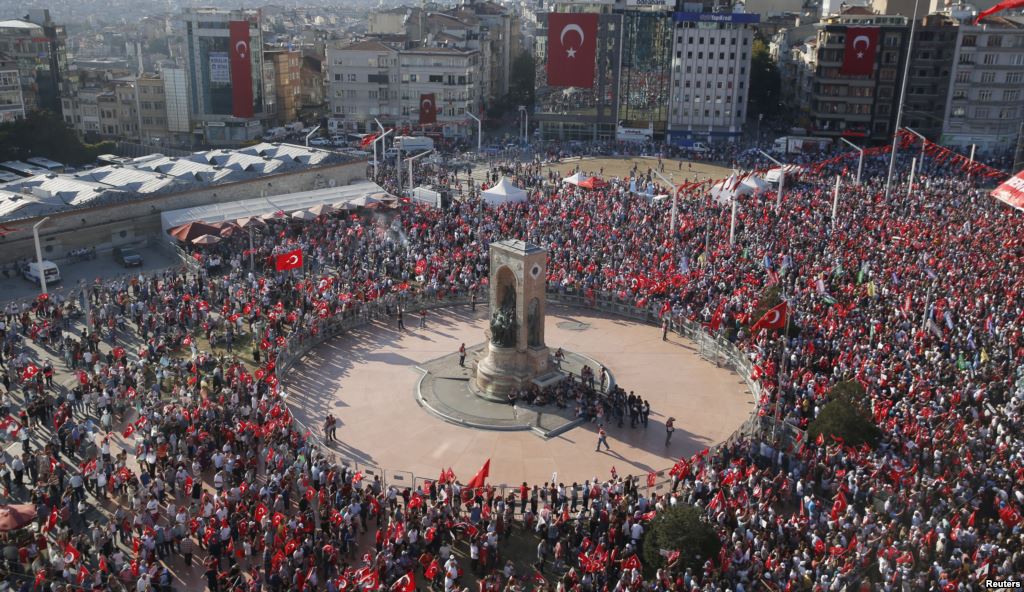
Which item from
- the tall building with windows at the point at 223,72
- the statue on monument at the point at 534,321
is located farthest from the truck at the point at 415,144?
the statue on monument at the point at 534,321

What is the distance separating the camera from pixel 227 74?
92000 millimetres

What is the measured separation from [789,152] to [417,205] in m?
43.7

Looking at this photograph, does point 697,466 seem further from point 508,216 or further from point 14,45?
point 14,45

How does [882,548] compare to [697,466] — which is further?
[697,466]

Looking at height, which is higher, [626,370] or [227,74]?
[227,74]

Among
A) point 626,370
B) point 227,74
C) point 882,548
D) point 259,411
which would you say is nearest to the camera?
point 882,548

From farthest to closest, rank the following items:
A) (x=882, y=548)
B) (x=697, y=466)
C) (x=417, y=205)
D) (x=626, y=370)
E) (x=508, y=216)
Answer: (x=417, y=205), (x=508, y=216), (x=626, y=370), (x=697, y=466), (x=882, y=548)

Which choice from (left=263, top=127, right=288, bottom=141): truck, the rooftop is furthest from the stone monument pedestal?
(left=263, top=127, right=288, bottom=141): truck

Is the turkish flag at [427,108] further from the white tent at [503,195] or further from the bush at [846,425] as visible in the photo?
the bush at [846,425]

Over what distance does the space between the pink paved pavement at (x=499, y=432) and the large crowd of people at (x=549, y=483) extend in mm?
1285

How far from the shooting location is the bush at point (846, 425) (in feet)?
83.0

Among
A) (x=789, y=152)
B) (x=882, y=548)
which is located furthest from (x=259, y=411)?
(x=789, y=152)

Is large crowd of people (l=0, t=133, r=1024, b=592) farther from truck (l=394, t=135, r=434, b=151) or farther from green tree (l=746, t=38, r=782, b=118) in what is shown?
green tree (l=746, t=38, r=782, b=118)

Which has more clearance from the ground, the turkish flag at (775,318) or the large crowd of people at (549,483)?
the turkish flag at (775,318)
